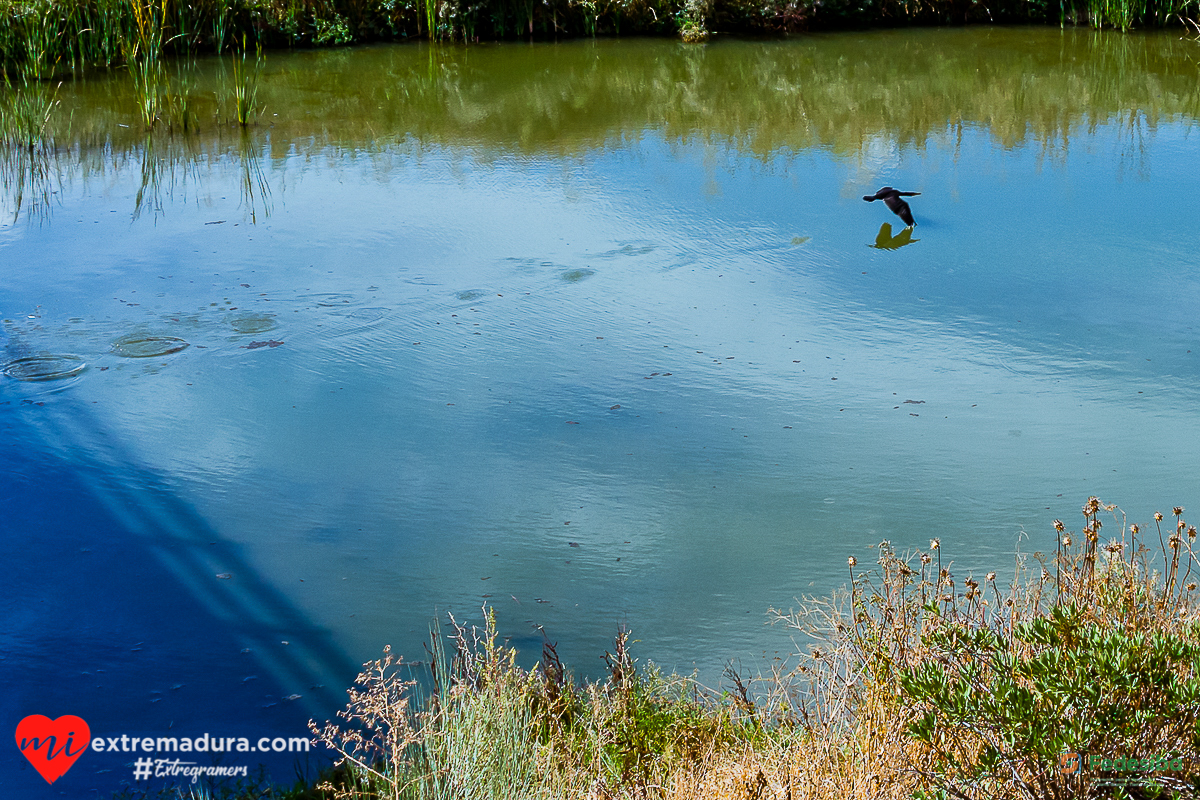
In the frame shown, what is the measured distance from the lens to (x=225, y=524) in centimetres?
321

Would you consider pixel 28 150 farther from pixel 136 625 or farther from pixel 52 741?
pixel 52 741

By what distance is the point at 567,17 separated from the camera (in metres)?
11.2

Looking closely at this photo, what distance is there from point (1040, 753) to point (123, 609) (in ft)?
7.38

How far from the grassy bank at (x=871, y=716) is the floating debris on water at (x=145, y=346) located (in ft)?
7.26

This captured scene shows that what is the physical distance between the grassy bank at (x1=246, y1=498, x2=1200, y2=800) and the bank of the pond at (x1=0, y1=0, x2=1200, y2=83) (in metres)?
9.08

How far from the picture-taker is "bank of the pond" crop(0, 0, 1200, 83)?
34.0 feet

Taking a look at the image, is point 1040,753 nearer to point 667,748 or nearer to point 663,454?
point 667,748

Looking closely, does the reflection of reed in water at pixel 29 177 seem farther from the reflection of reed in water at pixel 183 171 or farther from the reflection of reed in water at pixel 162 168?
the reflection of reed in water at pixel 162 168

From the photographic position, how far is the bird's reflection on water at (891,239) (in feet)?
17.3

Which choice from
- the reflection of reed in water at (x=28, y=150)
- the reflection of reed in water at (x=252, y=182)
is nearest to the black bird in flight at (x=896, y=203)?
the reflection of reed in water at (x=252, y=182)

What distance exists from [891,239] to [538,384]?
225cm

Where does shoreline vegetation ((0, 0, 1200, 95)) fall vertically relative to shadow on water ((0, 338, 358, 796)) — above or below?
above

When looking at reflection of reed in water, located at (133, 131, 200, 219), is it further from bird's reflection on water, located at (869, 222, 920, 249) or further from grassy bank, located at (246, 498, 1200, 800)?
grassy bank, located at (246, 498, 1200, 800)

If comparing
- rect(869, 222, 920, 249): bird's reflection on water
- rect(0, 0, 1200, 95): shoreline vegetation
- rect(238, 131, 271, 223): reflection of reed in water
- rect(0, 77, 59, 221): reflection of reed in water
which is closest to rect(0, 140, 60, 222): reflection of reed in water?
rect(0, 77, 59, 221): reflection of reed in water
